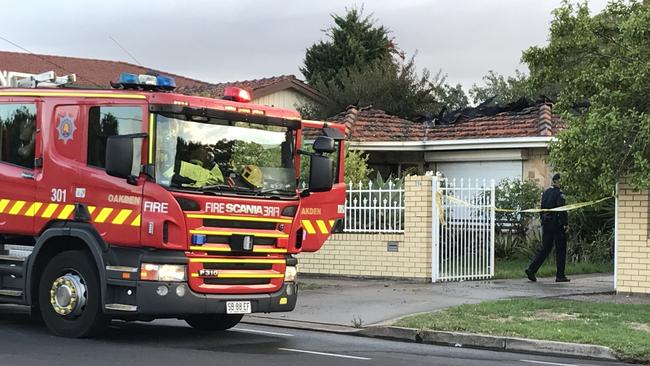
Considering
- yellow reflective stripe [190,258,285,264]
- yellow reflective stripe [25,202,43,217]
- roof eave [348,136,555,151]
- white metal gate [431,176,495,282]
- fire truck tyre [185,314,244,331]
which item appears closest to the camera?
yellow reflective stripe [190,258,285,264]

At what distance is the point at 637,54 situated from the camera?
12.6 m

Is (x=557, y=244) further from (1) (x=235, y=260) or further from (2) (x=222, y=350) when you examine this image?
(2) (x=222, y=350)

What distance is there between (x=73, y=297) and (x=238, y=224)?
198 cm

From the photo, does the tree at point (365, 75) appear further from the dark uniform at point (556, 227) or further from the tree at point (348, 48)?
the dark uniform at point (556, 227)

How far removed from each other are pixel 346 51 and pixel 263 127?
31855 millimetres

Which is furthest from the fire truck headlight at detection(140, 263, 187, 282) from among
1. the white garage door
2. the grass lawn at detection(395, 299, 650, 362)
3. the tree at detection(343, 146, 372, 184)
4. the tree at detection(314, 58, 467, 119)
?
the tree at detection(314, 58, 467, 119)

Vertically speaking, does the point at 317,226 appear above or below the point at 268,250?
above

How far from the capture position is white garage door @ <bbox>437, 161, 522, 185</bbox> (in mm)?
21609

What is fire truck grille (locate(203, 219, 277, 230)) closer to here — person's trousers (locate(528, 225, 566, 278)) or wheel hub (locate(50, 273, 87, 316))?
wheel hub (locate(50, 273, 87, 316))

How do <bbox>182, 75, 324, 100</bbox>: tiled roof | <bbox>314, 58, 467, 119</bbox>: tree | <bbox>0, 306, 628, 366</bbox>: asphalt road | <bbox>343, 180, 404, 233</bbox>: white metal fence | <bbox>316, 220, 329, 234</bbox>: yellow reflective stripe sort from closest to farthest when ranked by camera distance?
<bbox>0, 306, 628, 366</bbox>: asphalt road
<bbox>316, 220, 329, 234</bbox>: yellow reflective stripe
<bbox>343, 180, 404, 233</bbox>: white metal fence
<bbox>182, 75, 324, 100</bbox>: tiled roof
<bbox>314, 58, 467, 119</bbox>: tree

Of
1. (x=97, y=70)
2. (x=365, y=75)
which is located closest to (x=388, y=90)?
(x=365, y=75)

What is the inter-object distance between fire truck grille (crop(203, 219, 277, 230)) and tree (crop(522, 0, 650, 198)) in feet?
17.8

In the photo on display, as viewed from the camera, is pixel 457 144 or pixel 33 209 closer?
pixel 33 209

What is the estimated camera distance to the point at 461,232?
1605 centimetres
